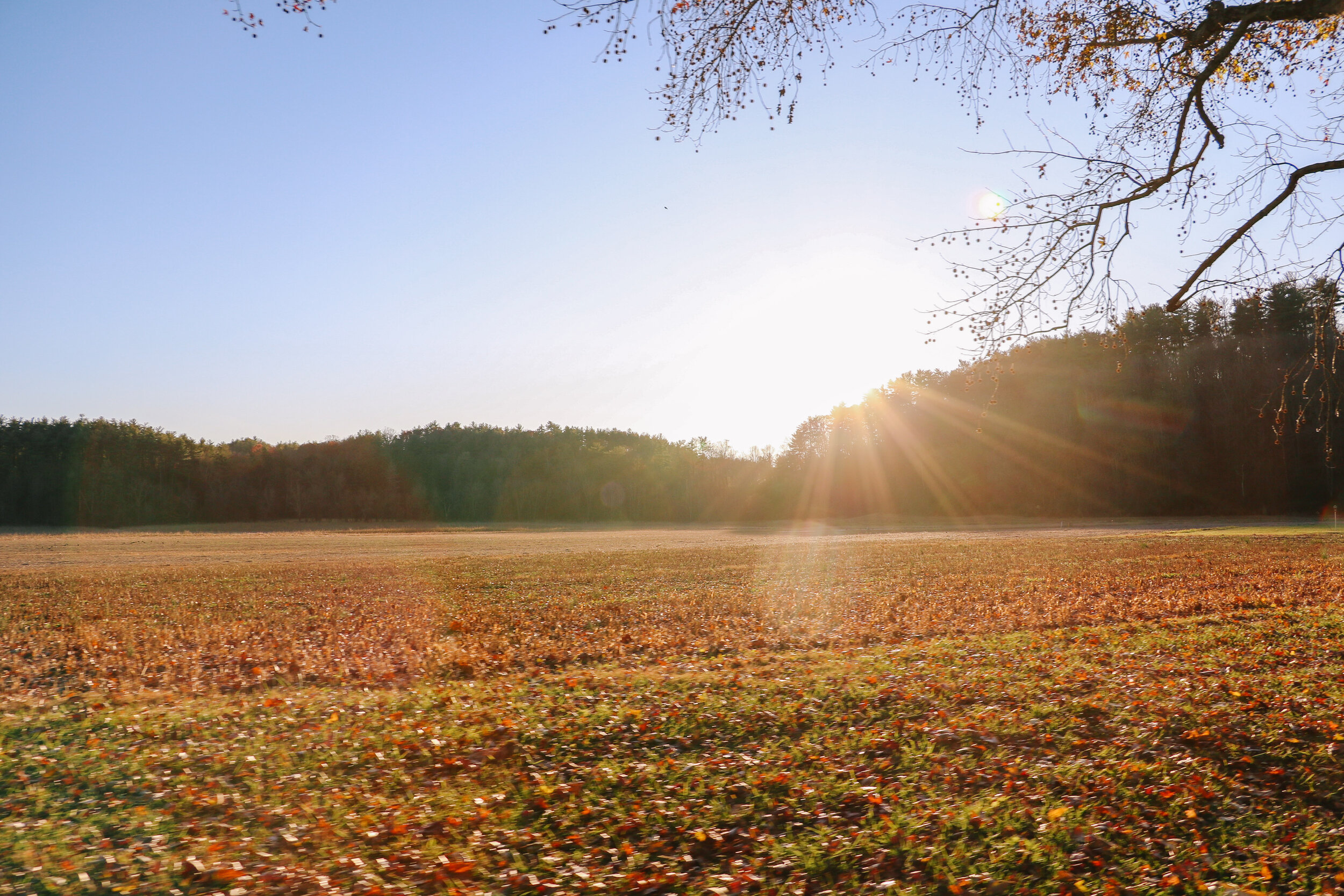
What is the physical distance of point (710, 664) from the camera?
10.9 meters

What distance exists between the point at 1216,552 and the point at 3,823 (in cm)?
3429

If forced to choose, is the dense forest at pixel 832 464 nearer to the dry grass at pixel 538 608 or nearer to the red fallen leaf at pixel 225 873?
the dry grass at pixel 538 608

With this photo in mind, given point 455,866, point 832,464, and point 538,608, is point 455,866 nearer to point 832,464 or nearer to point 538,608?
point 538,608

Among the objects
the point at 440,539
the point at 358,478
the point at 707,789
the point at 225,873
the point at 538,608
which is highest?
the point at 358,478

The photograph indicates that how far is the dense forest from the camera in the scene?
60.2 m

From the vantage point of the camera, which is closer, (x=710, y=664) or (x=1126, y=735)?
(x=1126, y=735)

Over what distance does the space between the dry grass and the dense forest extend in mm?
27475

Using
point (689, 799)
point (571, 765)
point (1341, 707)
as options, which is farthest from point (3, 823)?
point (1341, 707)

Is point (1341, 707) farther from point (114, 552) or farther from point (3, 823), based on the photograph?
point (114, 552)

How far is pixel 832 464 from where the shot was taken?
270ft

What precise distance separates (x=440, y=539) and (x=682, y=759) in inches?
1880

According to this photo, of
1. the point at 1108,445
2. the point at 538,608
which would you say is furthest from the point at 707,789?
the point at 1108,445

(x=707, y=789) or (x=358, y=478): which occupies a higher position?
(x=358, y=478)

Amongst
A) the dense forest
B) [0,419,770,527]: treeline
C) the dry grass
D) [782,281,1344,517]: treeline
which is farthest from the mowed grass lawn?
[0,419,770,527]: treeline
